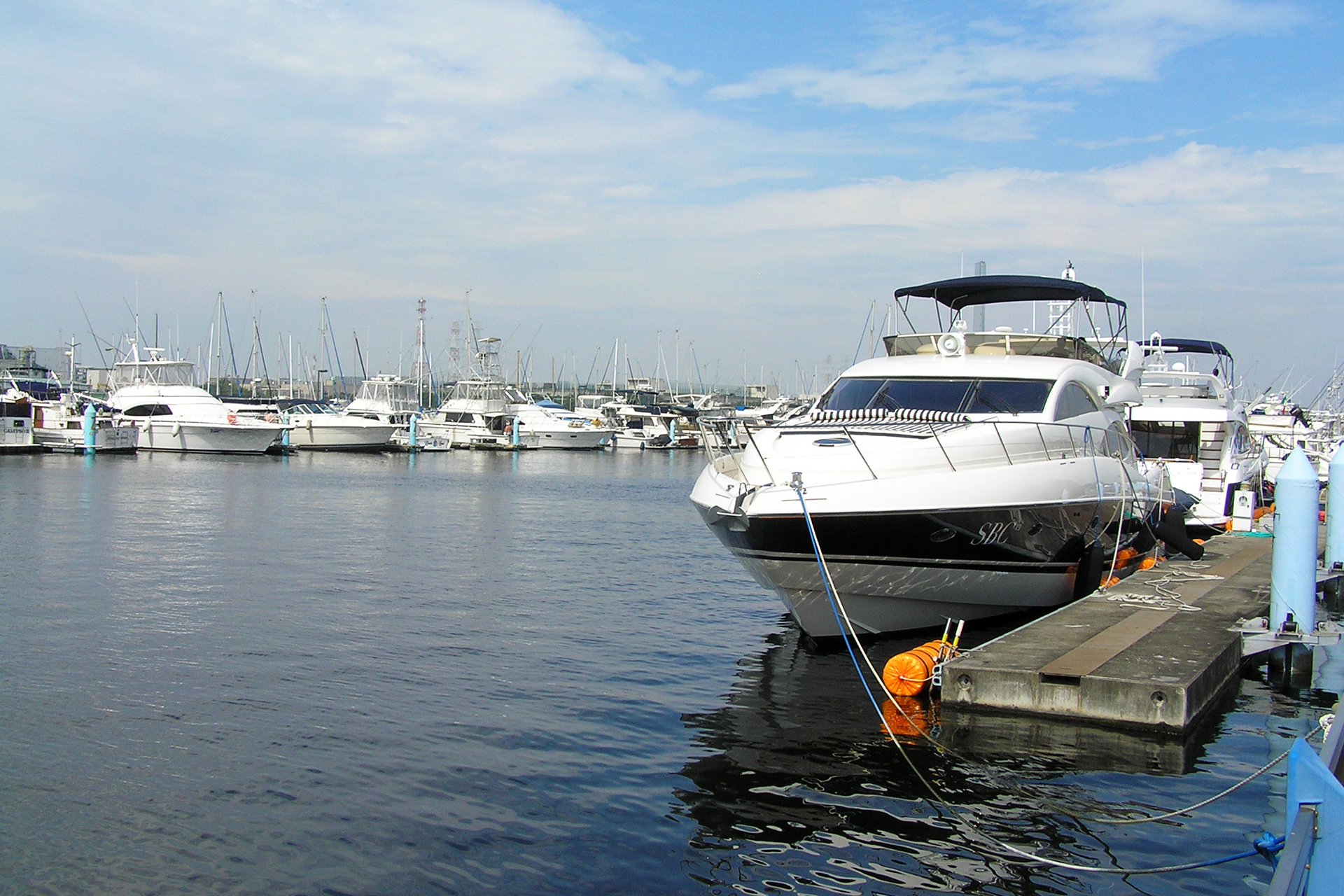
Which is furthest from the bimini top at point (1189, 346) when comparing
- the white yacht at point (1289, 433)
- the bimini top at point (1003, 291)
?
the bimini top at point (1003, 291)

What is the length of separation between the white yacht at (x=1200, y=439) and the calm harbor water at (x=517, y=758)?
10630 mm

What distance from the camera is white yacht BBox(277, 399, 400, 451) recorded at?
69500 mm

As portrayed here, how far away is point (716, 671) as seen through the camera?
12.8 metres

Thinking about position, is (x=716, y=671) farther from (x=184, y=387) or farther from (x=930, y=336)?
(x=184, y=387)

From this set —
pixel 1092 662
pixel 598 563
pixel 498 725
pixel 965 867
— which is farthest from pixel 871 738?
pixel 598 563

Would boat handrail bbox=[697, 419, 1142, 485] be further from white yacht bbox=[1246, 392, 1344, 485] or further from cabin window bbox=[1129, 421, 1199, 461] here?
white yacht bbox=[1246, 392, 1344, 485]

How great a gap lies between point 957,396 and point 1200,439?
12.5 metres

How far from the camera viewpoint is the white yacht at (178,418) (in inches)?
2409

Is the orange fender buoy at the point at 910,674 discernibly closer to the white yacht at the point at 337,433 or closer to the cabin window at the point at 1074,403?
the cabin window at the point at 1074,403

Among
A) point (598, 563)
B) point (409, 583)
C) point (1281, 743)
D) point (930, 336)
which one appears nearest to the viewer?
point (1281, 743)

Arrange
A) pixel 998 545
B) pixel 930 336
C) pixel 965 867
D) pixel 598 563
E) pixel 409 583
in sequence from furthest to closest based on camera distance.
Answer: pixel 598 563, pixel 409 583, pixel 930 336, pixel 998 545, pixel 965 867

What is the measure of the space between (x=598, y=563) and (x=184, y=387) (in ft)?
167

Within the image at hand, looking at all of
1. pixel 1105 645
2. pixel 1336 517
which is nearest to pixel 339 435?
pixel 1336 517

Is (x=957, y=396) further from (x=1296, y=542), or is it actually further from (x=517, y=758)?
(x=517, y=758)
